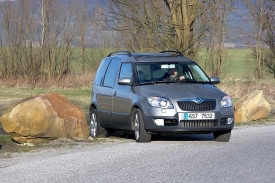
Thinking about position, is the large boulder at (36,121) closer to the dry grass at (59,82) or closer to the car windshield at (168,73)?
the car windshield at (168,73)

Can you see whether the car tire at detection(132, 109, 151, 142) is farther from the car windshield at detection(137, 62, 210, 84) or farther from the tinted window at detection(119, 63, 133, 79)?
the tinted window at detection(119, 63, 133, 79)

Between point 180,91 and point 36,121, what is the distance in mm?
2779

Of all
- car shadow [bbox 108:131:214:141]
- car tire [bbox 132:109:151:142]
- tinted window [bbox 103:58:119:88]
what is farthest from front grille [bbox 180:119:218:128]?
tinted window [bbox 103:58:119:88]

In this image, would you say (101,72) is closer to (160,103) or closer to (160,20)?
(160,103)

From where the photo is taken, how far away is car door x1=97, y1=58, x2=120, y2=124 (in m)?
16.8

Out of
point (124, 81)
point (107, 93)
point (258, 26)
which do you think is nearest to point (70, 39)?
point (258, 26)

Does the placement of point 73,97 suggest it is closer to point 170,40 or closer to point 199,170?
point 170,40

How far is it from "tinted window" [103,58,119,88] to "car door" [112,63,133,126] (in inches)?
9.9

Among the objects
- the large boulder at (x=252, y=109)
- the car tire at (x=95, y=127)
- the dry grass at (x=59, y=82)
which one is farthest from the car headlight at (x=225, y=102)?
the dry grass at (x=59, y=82)

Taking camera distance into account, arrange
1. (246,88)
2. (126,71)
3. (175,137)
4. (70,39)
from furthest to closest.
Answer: (70,39) → (246,88) → (175,137) → (126,71)

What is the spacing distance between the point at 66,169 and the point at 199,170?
1.90 meters

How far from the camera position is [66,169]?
11.3 meters

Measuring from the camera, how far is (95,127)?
17.5 metres

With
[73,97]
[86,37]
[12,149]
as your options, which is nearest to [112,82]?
[12,149]
